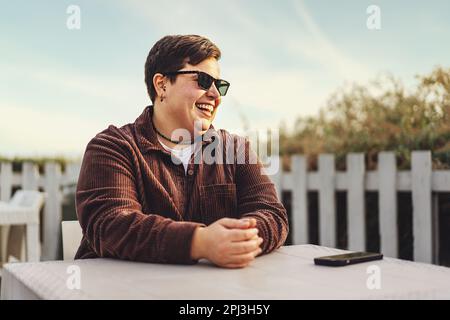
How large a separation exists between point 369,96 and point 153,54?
3555mm

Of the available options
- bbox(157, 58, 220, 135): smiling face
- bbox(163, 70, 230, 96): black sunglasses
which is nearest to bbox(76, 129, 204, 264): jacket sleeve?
bbox(157, 58, 220, 135): smiling face

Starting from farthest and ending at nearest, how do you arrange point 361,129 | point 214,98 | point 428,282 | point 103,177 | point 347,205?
point 361,129 < point 347,205 < point 214,98 < point 103,177 < point 428,282

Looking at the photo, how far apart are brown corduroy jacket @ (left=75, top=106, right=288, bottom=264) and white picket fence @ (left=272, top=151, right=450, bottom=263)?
2.13 metres

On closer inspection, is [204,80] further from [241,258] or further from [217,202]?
[241,258]

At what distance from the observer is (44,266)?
5.45 feet

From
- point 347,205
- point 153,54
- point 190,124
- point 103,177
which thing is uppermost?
point 153,54

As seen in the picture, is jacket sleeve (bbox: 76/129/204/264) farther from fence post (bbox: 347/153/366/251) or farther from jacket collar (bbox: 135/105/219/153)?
fence post (bbox: 347/153/366/251)

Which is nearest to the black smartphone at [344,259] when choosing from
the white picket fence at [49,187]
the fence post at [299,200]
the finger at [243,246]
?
the finger at [243,246]

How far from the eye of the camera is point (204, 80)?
215 centimetres

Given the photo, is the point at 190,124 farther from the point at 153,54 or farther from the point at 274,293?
the point at 274,293

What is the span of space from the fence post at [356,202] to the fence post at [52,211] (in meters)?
4.00

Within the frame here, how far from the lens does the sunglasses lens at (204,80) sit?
7.04ft
